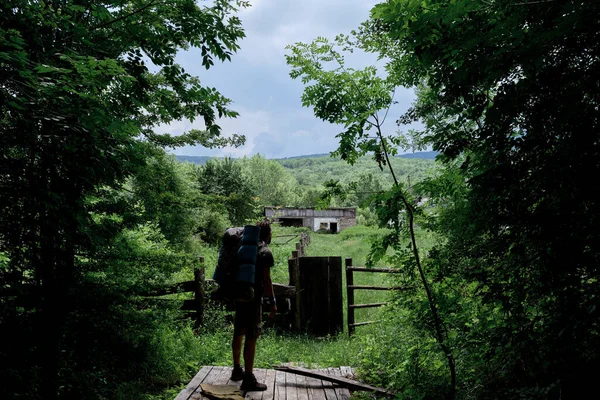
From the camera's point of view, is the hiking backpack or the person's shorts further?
the person's shorts

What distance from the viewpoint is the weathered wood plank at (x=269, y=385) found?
445 cm

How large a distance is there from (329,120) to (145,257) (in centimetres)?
348

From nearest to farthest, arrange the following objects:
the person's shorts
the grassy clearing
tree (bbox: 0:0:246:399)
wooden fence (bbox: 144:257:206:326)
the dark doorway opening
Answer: tree (bbox: 0:0:246:399), the person's shorts, the grassy clearing, wooden fence (bbox: 144:257:206:326), the dark doorway opening

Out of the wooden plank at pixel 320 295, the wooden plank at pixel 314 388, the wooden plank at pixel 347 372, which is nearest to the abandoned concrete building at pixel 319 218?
the wooden plank at pixel 320 295

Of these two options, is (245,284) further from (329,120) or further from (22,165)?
(22,165)

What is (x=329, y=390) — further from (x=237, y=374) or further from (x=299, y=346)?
(x=299, y=346)

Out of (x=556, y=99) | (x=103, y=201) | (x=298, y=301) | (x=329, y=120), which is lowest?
(x=298, y=301)

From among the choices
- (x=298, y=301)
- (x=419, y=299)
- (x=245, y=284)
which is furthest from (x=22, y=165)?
(x=298, y=301)

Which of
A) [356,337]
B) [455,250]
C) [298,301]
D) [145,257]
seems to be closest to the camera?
[455,250]

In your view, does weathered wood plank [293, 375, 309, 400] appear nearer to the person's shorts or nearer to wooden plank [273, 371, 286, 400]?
wooden plank [273, 371, 286, 400]

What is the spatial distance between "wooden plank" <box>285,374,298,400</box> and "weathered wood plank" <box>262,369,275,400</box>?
0.57 ft

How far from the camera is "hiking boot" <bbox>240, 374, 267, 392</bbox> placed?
15.0 ft

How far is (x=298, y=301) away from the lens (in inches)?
324

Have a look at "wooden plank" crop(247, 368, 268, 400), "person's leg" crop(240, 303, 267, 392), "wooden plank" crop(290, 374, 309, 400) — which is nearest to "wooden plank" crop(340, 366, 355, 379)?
"wooden plank" crop(290, 374, 309, 400)
